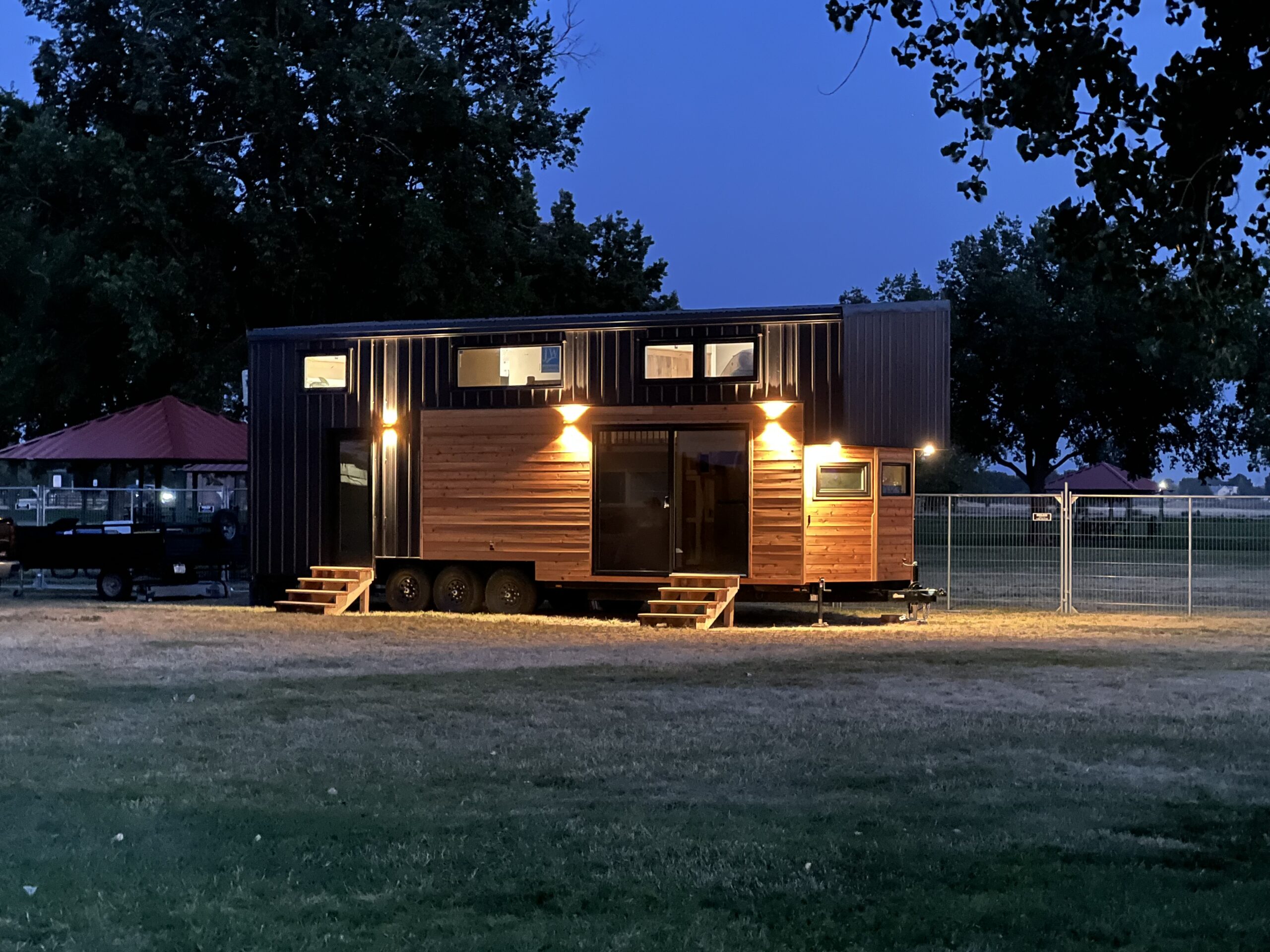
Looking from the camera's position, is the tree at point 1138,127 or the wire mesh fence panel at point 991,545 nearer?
the tree at point 1138,127

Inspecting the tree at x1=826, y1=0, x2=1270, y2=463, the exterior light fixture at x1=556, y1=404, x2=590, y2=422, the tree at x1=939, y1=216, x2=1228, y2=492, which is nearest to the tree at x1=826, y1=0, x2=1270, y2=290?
the tree at x1=826, y1=0, x2=1270, y2=463

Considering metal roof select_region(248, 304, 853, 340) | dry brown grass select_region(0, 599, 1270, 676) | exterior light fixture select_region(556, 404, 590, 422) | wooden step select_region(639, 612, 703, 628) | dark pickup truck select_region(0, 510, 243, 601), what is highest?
metal roof select_region(248, 304, 853, 340)

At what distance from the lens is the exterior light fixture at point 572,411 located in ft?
68.0

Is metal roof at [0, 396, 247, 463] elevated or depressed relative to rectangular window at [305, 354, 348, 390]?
depressed

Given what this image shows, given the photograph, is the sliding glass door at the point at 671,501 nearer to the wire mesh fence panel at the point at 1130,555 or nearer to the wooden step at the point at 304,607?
the wooden step at the point at 304,607

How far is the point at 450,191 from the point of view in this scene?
34.0 meters

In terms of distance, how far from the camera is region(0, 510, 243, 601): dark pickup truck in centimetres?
2438

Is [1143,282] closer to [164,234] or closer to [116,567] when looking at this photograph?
[116,567]

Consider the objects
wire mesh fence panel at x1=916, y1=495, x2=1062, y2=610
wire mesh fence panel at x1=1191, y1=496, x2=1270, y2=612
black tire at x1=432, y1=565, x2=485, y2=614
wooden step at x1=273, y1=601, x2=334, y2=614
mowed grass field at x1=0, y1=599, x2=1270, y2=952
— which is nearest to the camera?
mowed grass field at x1=0, y1=599, x2=1270, y2=952

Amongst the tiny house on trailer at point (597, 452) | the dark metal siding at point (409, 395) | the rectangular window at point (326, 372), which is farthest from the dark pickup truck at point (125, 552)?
the rectangular window at point (326, 372)

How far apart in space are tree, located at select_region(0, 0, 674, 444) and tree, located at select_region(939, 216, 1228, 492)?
19.0m

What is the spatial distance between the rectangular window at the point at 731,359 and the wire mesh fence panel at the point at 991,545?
4.33m

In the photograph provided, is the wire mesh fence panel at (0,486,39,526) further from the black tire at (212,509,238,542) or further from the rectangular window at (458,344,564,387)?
the rectangular window at (458,344,564,387)

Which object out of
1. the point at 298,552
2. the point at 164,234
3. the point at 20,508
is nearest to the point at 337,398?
the point at 298,552
